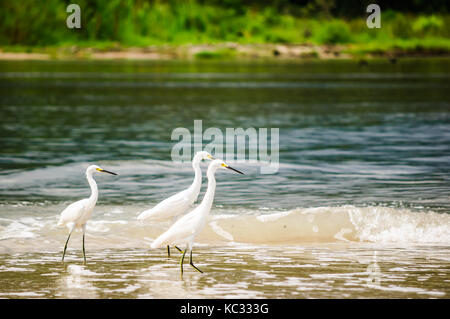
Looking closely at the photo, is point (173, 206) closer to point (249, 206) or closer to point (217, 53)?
point (249, 206)

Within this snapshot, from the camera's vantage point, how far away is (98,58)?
4075 inches

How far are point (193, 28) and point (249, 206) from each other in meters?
91.9

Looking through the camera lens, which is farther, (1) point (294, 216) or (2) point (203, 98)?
A: (2) point (203, 98)

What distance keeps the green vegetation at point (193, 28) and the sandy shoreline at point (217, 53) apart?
569 mm

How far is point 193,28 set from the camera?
347 ft

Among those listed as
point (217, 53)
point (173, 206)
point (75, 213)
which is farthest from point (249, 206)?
point (217, 53)

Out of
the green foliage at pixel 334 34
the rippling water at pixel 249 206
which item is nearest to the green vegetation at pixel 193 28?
the green foliage at pixel 334 34

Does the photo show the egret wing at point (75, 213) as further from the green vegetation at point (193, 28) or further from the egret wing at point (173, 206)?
the green vegetation at point (193, 28)

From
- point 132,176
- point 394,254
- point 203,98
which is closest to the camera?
point 394,254

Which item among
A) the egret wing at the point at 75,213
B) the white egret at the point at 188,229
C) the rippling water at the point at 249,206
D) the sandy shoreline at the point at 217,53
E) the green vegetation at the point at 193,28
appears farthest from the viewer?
the green vegetation at the point at 193,28

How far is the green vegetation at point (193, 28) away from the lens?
335 ft
